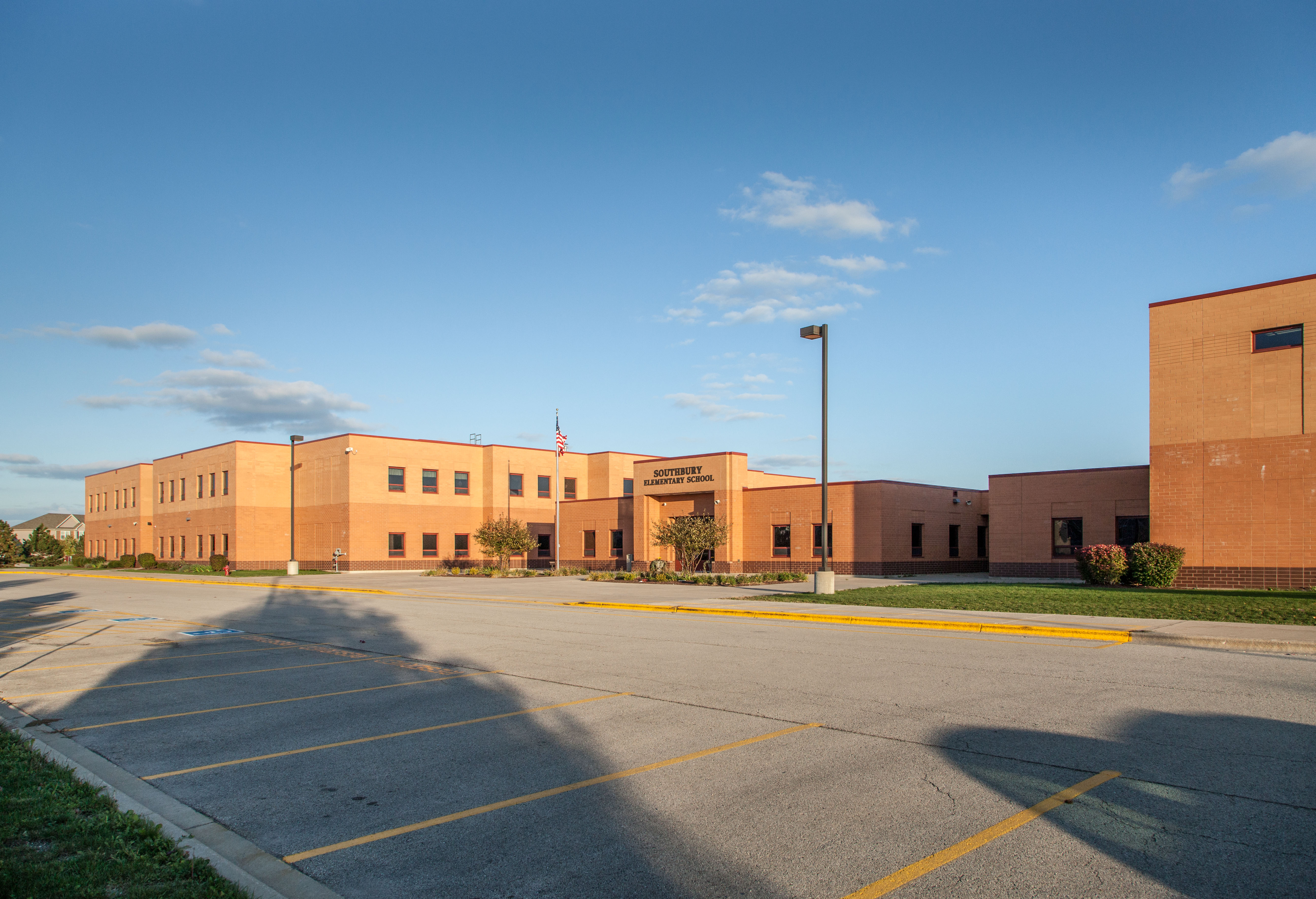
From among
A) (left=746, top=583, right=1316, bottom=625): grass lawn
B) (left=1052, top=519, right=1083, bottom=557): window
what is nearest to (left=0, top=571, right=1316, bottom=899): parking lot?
(left=746, top=583, right=1316, bottom=625): grass lawn

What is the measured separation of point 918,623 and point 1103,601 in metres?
6.69

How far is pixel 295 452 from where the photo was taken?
61.1 m

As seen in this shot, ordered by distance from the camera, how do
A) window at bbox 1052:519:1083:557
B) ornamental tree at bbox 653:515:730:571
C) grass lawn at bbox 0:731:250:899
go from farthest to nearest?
ornamental tree at bbox 653:515:730:571
window at bbox 1052:519:1083:557
grass lawn at bbox 0:731:250:899

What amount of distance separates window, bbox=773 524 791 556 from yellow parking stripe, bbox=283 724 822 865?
1522 inches

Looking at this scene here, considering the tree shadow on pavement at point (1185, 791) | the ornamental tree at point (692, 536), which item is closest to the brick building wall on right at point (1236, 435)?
the ornamental tree at point (692, 536)

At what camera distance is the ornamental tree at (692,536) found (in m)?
41.9

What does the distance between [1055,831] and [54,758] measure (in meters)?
7.82

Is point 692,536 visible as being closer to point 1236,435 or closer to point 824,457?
point 824,457

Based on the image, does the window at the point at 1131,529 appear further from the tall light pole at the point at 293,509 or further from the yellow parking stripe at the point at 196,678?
the tall light pole at the point at 293,509

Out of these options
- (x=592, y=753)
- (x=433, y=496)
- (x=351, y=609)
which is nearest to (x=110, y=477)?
(x=433, y=496)

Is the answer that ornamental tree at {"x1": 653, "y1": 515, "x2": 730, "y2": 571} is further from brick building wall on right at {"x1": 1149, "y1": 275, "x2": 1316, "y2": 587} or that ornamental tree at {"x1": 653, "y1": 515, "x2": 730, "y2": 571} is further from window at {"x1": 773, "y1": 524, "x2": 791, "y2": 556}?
brick building wall on right at {"x1": 1149, "y1": 275, "x2": 1316, "y2": 587}

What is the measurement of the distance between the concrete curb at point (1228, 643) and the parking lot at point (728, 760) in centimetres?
45

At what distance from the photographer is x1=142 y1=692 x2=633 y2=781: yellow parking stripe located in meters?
7.12

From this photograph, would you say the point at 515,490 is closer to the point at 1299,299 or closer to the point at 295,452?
the point at 295,452
